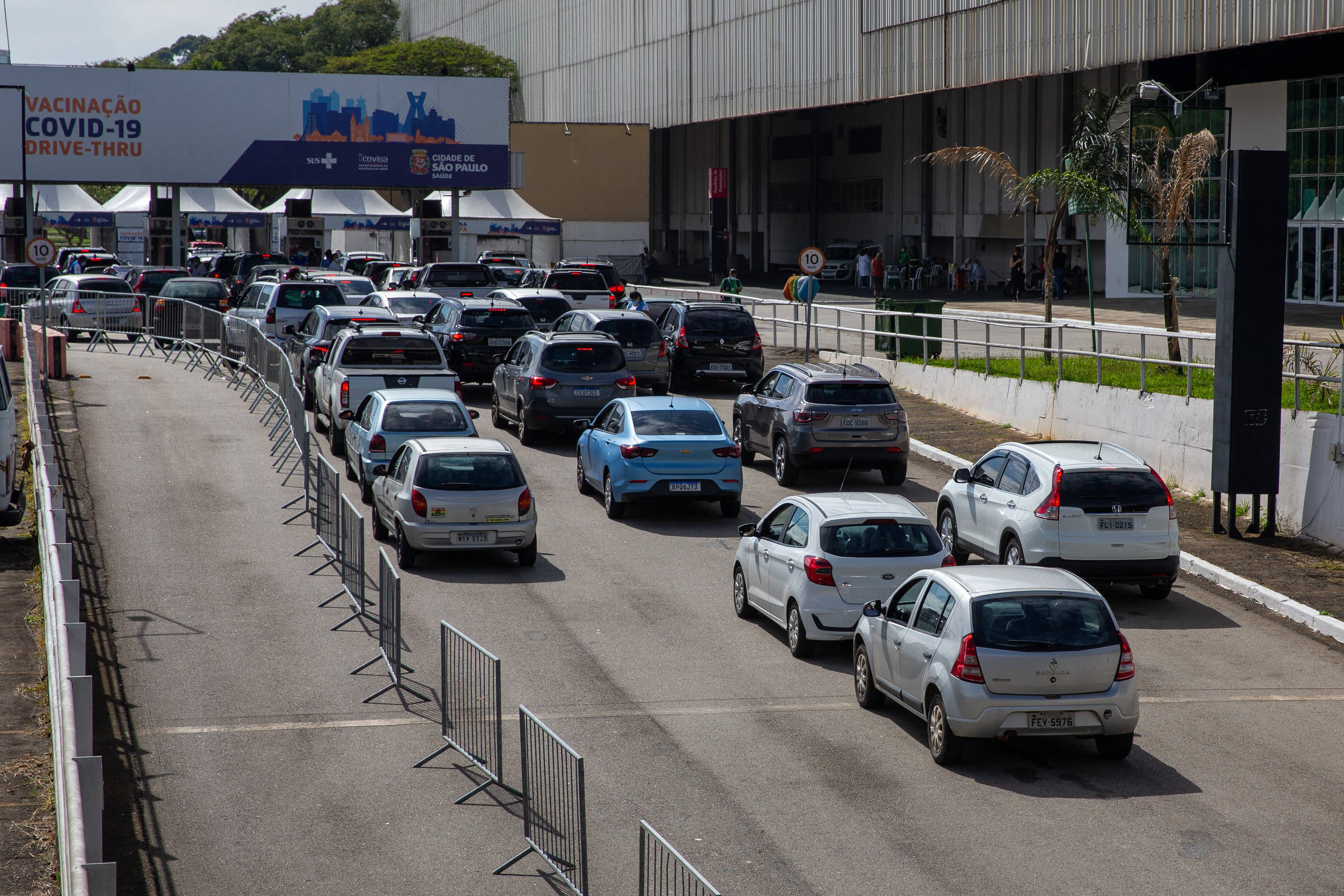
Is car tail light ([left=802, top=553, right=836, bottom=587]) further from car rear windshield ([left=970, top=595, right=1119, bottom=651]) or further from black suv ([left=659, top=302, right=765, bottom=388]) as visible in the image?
black suv ([left=659, top=302, right=765, bottom=388])

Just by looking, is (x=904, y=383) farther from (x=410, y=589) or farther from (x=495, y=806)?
(x=495, y=806)

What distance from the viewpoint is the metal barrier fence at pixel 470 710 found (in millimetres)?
10727

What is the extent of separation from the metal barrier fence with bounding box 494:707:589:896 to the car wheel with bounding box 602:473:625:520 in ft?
34.5

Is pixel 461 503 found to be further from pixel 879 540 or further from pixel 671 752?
pixel 671 752

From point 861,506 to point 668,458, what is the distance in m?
5.77

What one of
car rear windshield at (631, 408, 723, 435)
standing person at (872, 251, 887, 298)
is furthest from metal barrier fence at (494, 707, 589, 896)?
→ standing person at (872, 251, 887, 298)

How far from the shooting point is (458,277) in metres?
39.5

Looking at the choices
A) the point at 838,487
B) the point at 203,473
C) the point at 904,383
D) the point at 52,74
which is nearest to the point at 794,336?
the point at 904,383

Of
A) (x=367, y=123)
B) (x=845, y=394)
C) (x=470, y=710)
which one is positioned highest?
(x=367, y=123)

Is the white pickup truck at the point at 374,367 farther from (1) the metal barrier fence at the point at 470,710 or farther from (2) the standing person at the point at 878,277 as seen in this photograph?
(2) the standing person at the point at 878,277

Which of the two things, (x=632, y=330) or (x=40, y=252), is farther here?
(x=40, y=252)

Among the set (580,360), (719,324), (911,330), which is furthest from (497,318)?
(911,330)

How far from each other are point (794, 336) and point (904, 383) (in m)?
5.35

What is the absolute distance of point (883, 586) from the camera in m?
13.8
